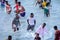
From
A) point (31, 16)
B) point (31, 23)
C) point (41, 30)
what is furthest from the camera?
point (31, 16)

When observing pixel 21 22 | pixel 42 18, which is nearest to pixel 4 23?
pixel 21 22

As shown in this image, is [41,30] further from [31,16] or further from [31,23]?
[31,16]

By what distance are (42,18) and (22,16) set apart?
0.87 metres

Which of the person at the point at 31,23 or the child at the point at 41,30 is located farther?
the person at the point at 31,23

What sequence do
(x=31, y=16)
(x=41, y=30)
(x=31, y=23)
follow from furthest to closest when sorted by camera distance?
(x=31, y=16), (x=31, y=23), (x=41, y=30)

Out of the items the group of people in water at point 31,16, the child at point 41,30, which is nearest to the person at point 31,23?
the group of people in water at point 31,16

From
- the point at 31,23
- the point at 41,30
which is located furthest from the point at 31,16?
the point at 41,30

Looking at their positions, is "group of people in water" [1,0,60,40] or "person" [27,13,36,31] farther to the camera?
"person" [27,13,36,31]

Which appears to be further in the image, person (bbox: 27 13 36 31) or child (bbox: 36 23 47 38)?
person (bbox: 27 13 36 31)

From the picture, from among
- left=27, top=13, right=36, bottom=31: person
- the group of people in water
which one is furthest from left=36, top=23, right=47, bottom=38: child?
left=27, top=13, right=36, bottom=31: person

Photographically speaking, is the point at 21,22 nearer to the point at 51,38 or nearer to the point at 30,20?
the point at 30,20

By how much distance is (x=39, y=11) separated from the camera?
549 inches

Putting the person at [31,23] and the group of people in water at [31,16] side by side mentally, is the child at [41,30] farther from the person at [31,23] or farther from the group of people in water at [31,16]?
the person at [31,23]

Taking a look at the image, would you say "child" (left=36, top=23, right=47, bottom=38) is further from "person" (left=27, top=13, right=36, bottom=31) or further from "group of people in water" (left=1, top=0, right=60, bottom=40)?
"person" (left=27, top=13, right=36, bottom=31)
